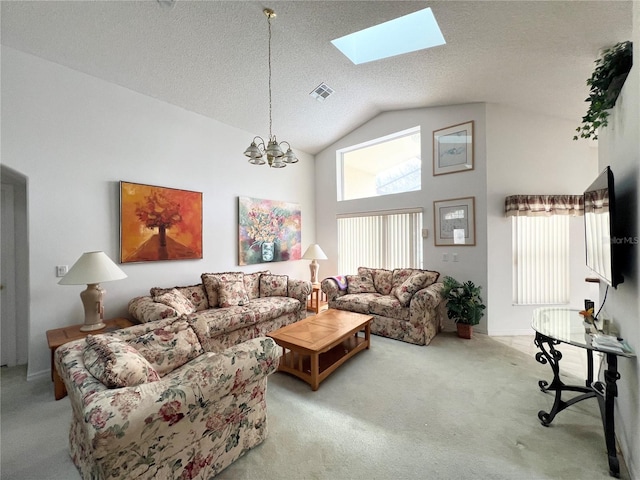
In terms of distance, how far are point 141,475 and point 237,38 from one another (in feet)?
11.9

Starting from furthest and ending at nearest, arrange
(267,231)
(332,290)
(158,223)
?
(267,231) → (332,290) → (158,223)

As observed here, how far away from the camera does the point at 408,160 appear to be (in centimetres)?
468

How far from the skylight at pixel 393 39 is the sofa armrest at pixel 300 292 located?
3150 millimetres

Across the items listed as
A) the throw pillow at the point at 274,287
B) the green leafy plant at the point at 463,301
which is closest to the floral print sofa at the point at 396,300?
the green leafy plant at the point at 463,301

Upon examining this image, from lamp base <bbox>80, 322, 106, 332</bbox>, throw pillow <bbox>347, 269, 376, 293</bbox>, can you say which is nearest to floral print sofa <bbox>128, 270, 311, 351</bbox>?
lamp base <bbox>80, 322, 106, 332</bbox>

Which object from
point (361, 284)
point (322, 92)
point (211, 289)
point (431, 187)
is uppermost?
point (322, 92)

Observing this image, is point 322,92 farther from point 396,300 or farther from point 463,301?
point 463,301

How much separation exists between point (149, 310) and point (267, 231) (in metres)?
2.37

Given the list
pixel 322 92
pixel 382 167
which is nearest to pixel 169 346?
pixel 322 92

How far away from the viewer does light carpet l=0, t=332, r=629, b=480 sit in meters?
1.56

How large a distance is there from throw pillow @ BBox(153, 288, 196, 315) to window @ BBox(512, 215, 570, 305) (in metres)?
4.43

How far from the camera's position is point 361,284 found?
14.4ft

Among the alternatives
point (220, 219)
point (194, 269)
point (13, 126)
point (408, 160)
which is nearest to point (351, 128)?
point (408, 160)

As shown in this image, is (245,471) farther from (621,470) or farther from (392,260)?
(392,260)
